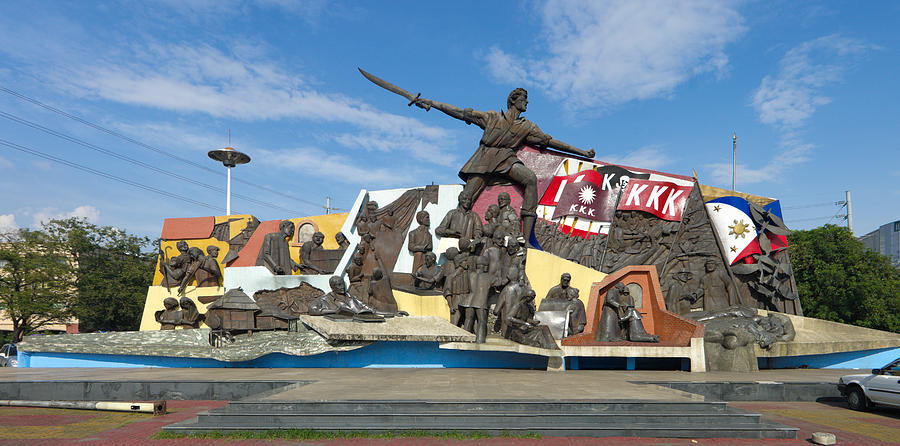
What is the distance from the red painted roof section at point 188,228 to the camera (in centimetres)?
1945

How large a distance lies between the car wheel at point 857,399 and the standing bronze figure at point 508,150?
29.5 feet

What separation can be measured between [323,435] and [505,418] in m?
2.30

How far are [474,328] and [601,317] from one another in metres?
3.21

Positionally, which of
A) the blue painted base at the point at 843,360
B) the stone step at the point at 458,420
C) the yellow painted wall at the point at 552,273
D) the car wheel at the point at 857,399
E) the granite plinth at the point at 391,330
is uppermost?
the yellow painted wall at the point at 552,273

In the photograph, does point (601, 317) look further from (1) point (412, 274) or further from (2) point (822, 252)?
(2) point (822, 252)

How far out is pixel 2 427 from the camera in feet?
24.3

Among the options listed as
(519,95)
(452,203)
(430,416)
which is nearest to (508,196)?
(452,203)

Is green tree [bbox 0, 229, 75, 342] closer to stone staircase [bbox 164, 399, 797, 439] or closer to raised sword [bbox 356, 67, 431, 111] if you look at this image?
raised sword [bbox 356, 67, 431, 111]

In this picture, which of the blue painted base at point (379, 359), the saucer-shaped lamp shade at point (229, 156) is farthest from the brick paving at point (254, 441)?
the saucer-shaped lamp shade at point (229, 156)

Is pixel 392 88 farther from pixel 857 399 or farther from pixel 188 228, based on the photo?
pixel 857 399

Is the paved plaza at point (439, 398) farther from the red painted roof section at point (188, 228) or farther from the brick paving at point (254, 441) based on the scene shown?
the red painted roof section at point (188, 228)

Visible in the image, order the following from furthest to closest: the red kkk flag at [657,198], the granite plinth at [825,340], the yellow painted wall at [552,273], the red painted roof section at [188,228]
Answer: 1. the red painted roof section at [188,228]
2. the red kkk flag at [657,198]
3. the yellow painted wall at [552,273]
4. the granite plinth at [825,340]

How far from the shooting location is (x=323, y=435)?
6.48 meters

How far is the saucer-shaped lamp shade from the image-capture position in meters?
27.2
